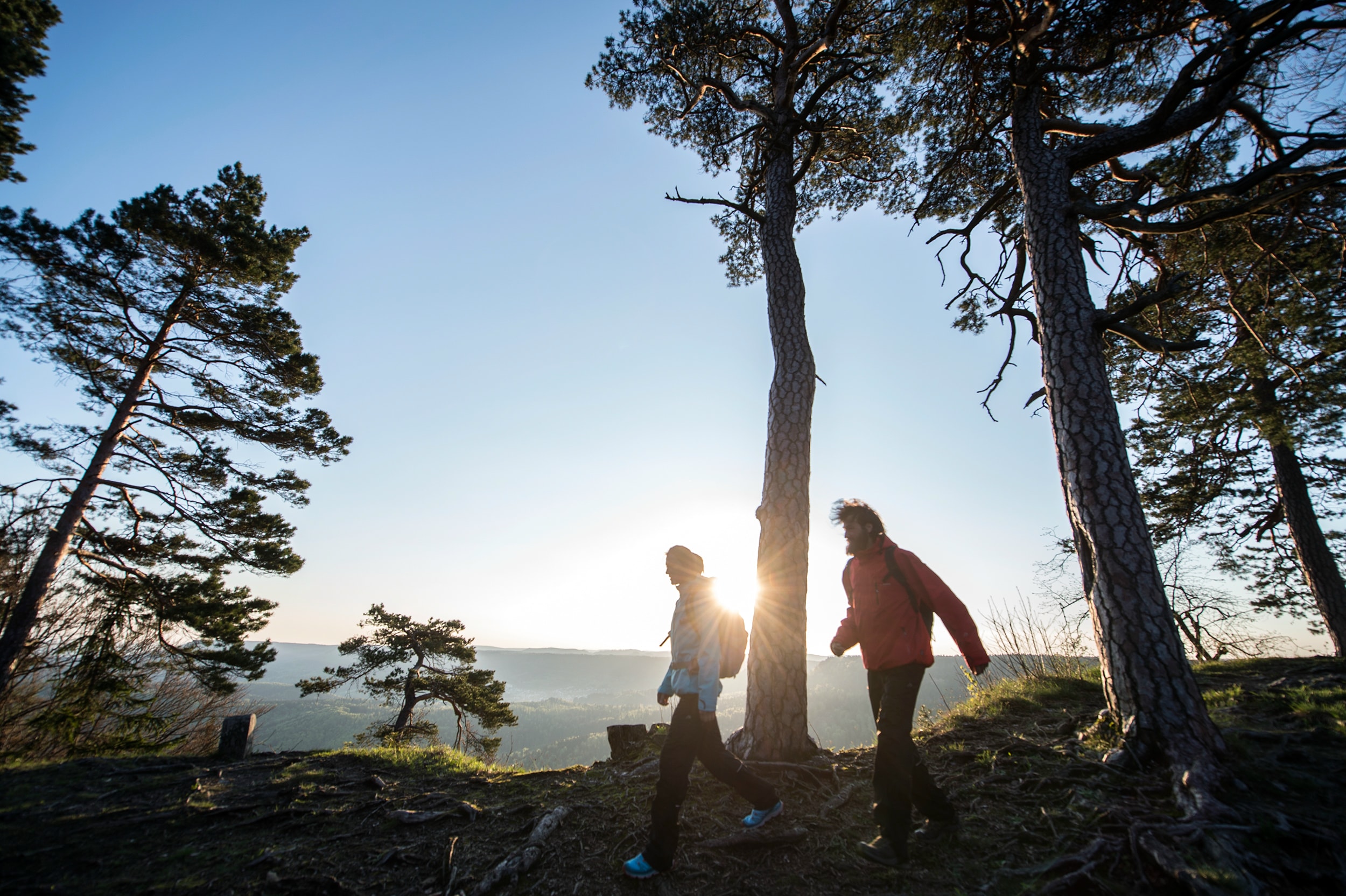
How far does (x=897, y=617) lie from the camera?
118 inches

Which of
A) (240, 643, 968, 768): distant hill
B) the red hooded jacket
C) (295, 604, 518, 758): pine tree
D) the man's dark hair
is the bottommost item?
(240, 643, 968, 768): distant hill

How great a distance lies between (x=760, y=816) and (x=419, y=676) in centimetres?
1329

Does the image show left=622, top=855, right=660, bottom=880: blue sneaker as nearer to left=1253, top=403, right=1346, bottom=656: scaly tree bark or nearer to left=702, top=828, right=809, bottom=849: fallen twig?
left=702, top=828, right=809, bottom=849: fallen twig

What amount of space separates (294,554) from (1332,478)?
19896 millimetres

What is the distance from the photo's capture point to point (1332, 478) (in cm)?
814

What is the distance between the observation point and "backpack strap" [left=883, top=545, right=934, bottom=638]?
9.84 feet

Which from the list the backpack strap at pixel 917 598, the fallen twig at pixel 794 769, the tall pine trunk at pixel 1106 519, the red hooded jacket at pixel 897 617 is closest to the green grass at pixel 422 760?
the fallen twig at pixel 794 769

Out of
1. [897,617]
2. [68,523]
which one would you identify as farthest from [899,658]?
[68,523]

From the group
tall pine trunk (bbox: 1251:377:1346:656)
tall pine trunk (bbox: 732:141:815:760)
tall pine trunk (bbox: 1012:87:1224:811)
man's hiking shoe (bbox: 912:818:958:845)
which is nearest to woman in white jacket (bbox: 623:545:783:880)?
man's hiking shoe (bbox: 912:818:958:845)

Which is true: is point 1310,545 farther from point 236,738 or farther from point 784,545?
point 236,738

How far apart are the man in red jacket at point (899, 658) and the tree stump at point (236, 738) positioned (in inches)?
263

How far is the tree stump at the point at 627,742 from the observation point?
4855 millimetres

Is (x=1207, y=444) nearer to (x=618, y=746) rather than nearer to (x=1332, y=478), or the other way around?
(x=1332, y=478)

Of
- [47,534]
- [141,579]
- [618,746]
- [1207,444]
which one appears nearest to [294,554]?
[141,579]
